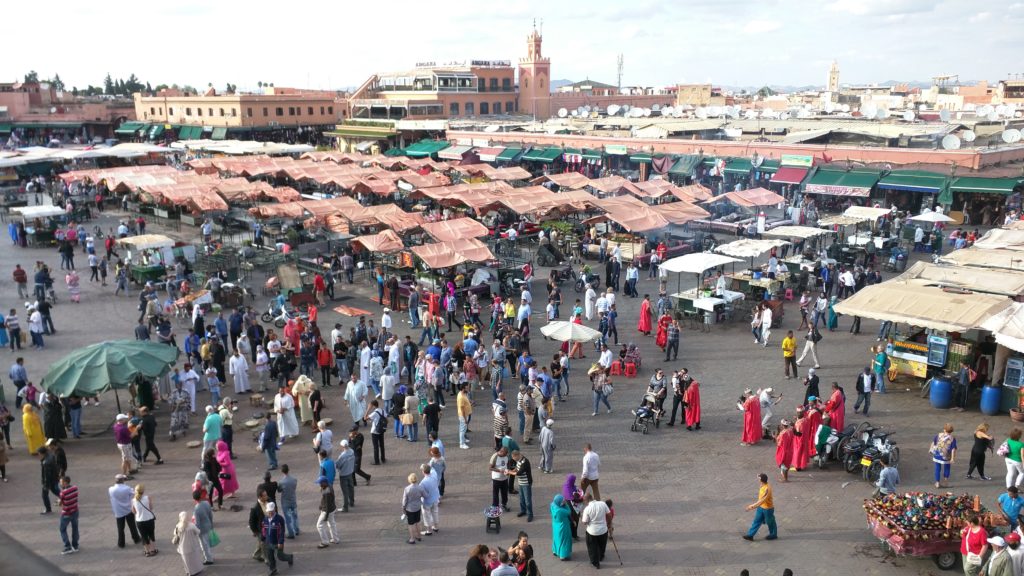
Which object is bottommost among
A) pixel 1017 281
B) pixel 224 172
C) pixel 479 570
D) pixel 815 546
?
pixel 815 546

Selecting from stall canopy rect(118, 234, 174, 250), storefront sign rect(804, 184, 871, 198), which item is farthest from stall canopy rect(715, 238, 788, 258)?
stall canopy rect(118, 234, 174, 250)

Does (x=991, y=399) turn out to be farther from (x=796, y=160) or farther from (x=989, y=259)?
(x=796, y=160)

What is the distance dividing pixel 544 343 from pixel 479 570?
429 inches

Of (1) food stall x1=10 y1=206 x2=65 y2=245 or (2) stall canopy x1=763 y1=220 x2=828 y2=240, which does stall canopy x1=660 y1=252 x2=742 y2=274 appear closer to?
(2) stall canopy x1=763 y1=220 x2=828 y2=240

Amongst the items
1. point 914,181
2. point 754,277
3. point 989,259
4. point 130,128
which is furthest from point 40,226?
point 130,128

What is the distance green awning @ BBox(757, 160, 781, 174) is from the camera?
36812mm

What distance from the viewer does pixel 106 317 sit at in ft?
69.2

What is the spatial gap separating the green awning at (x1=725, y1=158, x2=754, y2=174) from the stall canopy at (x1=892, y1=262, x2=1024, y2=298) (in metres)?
19.8

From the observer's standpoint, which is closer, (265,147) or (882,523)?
(882,523)

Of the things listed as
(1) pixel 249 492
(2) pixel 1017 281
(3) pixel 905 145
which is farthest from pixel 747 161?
(1) pixel 249 492

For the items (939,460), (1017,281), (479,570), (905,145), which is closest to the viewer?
(479,570)

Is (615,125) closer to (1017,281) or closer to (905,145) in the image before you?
(905,145)

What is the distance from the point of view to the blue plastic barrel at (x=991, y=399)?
46.3ft

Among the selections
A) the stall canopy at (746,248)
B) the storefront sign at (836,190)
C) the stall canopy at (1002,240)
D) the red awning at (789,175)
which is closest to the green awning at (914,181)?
the storefront sign at (836,190)
